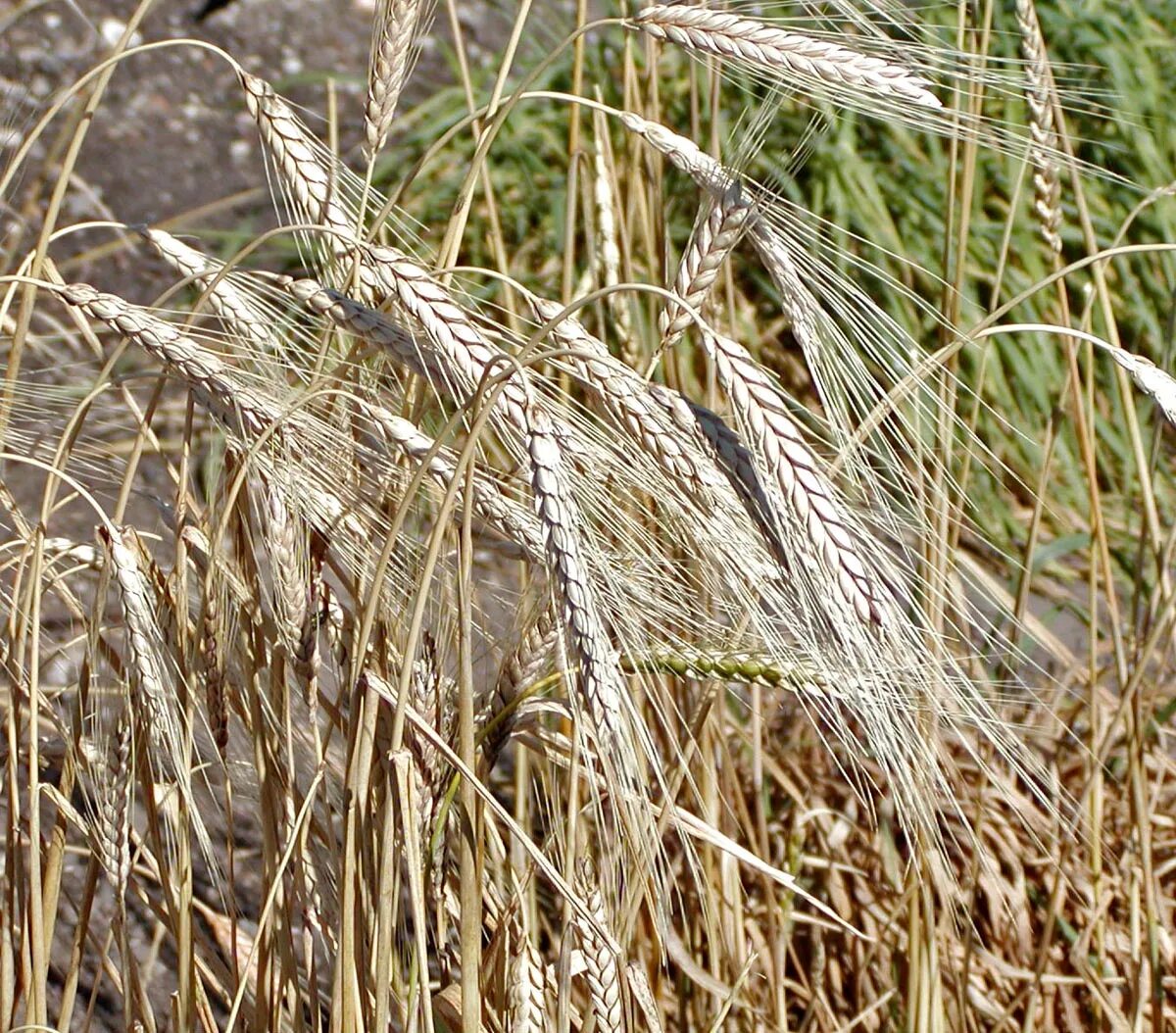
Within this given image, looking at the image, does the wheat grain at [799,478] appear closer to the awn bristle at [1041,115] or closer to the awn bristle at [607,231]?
the awn bristle at [1041,115]

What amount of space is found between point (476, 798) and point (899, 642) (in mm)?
262

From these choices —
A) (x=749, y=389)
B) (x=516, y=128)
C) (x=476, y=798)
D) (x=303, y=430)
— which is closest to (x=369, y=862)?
(x=476, y=798)

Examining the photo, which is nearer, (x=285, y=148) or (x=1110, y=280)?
(x=285, y=148)

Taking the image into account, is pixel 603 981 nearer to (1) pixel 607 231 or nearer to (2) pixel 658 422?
(2) pixel 658 422

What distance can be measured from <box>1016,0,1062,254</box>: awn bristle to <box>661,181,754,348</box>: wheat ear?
215 mm

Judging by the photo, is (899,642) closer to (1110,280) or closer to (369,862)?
(369,862)

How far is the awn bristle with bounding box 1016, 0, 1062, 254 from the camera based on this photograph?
874 millimetres

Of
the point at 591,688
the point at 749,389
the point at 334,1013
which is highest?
the point at 749,389

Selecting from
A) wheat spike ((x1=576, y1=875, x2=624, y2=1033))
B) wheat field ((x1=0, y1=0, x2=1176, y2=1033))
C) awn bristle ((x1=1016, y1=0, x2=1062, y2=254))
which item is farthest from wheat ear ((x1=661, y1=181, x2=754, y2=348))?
wheat spike ((x1=576, y1=875, x2=624, y2=1033))

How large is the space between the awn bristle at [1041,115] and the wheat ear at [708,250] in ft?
0.71

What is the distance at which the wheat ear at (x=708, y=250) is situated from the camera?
0.67 m

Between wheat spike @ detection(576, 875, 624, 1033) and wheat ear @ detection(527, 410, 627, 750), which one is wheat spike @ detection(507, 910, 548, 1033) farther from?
wheat ear @ detection(527, 410, 627, 750)

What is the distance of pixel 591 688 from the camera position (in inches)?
21.7

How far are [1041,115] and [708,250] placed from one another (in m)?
0.33
